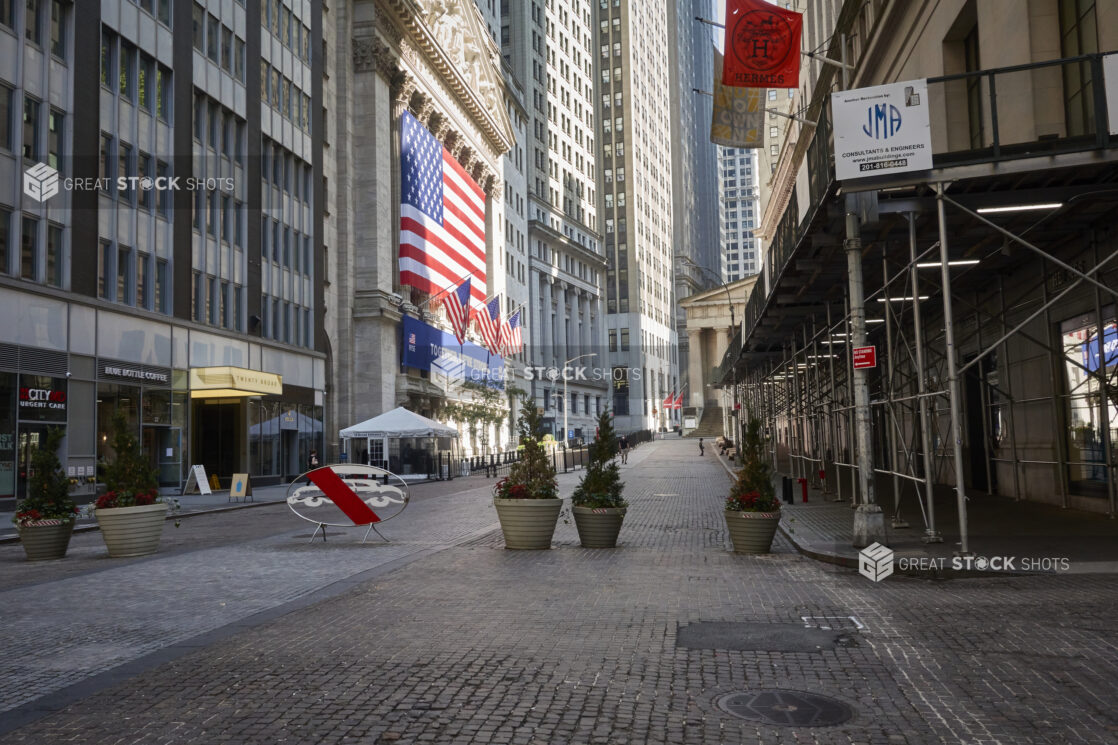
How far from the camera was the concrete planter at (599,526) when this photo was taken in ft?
50.9

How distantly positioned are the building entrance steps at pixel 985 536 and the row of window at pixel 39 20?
86.7ft

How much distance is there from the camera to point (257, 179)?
43.7m

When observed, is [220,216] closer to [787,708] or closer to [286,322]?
[286,322]

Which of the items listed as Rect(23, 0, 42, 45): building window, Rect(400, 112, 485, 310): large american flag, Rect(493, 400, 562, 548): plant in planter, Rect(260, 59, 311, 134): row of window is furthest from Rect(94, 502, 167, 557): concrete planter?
Rect(400, 112, 485, 310): large american flag

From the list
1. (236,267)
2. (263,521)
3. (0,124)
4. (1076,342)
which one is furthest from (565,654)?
(236,267)

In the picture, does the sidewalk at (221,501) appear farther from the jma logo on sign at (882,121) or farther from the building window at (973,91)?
the building window at (973,91)

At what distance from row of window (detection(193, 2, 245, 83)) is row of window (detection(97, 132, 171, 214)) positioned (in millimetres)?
6284

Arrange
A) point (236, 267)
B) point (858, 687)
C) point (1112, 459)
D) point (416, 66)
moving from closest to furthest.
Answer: point (858, 687), point (1112, 459), point (236, 267), point (416, 66)

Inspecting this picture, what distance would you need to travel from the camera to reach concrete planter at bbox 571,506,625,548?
15.5 metres

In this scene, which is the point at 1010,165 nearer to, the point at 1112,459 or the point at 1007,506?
the point at 1112,459

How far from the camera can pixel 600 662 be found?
24.1 ft

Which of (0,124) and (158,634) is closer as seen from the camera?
(158,634)

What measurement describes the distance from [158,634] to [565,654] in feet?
12.9

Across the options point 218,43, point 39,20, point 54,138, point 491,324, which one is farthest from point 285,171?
point 39,20
